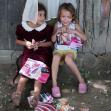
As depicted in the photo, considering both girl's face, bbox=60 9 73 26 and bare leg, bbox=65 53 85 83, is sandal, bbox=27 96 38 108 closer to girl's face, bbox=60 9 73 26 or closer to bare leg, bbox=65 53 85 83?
bare leg, bbox=65 53 85 83

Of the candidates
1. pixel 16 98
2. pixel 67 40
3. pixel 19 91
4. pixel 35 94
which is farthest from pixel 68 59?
pixel 16 98

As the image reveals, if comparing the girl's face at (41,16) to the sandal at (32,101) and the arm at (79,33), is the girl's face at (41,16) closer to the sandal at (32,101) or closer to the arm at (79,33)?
the arm at (79,33)

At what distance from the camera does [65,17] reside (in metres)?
5.05

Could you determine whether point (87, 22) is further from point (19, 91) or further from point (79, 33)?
point (19, 91)

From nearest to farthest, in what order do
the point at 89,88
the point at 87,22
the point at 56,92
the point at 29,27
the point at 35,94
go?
the point at 35,94 → the point at 56,92 → the point at 29,27 → the point at 89,88 → the point at 87,22

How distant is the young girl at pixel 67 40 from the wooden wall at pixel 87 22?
0.91 ft

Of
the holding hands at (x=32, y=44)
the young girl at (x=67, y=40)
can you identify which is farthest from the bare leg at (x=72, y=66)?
the holding hands at (x=32, y=44)

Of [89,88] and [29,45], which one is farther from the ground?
[29,45]

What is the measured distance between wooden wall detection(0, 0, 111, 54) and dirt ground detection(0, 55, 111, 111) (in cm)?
22

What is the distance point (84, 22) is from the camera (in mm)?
5398

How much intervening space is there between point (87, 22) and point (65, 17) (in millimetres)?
465

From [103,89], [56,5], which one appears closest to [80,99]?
[103,89]

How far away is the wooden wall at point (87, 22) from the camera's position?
5312 millimetres

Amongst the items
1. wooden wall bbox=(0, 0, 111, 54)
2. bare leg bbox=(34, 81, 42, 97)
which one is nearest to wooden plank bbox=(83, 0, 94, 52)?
wooden wall bbox=(0, 0, 111, 54)
